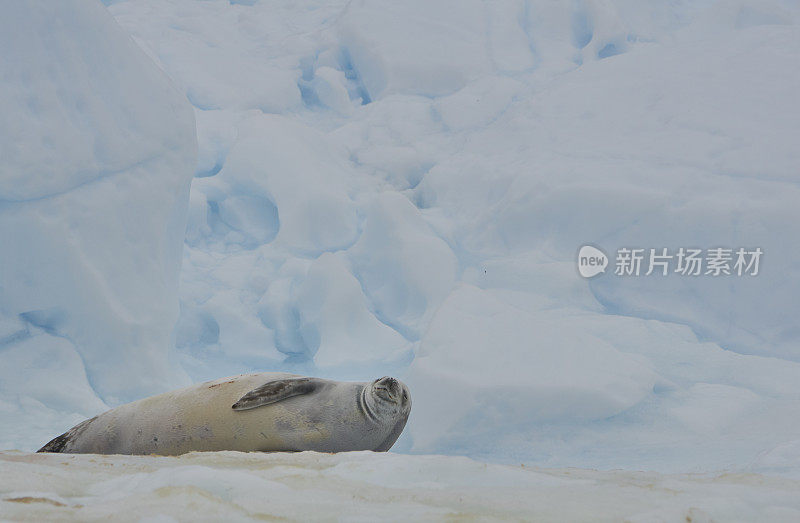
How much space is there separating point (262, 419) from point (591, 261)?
382cm

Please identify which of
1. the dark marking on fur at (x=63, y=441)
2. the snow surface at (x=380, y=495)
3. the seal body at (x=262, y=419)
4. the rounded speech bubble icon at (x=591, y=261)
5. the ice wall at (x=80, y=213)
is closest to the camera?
the snow surface at (x=380, y=495)

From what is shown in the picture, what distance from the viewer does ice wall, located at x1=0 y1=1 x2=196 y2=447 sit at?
4016 millimetres

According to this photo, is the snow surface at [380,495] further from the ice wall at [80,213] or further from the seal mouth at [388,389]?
the ice wall at [80,213]

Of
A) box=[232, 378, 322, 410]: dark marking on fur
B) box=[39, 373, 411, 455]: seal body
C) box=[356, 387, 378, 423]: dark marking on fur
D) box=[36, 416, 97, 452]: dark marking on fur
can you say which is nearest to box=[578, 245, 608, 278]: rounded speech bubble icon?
box=[39, 373, 411, 455]: seal body

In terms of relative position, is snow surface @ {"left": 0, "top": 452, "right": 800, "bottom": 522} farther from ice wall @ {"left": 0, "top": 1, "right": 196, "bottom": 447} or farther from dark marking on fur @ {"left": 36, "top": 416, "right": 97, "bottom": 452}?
ice wall @ {"left": 0, "top": 1, "right": 196, "bottom": 447}

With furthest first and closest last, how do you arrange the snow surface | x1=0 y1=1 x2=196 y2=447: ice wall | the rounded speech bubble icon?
1. the rounded speech bubble icon
2. x1=0 y1=1 x2=196 y2=447: ice wall
3. the snow surface

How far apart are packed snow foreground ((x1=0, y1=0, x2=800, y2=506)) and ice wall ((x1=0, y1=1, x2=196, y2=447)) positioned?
15 millimetres

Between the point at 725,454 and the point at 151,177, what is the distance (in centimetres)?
413

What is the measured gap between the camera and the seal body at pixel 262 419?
2.78 meters

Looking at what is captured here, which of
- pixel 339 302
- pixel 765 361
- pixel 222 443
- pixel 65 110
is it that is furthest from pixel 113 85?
pixel 765 361

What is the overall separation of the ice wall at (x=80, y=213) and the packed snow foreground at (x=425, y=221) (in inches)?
0.6

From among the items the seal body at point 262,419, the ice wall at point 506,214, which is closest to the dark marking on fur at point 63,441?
the seal body at point 262,419

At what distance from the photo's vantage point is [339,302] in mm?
5992

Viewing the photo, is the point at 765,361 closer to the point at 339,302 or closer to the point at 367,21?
the point at 339,302
